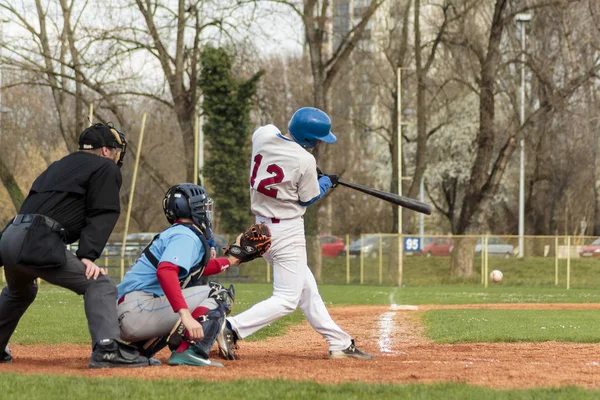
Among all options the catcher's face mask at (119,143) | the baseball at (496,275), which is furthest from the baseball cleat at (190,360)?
the baseball at (496,275)

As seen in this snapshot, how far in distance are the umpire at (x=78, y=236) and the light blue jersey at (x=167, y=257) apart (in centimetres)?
33

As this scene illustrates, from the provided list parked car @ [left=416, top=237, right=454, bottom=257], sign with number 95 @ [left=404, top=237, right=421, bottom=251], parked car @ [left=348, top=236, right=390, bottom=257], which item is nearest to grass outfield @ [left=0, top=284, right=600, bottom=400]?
sign with number 95 @ [left=404, top=237, right=421, bottom=251]

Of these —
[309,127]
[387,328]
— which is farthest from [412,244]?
[309,127]

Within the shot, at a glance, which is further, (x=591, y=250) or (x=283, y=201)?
(x=591, y=250)

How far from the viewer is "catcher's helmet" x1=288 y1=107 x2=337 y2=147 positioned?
7602 mm

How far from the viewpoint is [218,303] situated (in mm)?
7078

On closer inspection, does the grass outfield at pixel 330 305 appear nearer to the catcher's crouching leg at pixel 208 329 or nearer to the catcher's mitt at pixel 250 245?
the catcher's crouching leg at pixel 208 329

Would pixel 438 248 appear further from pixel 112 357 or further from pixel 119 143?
pixel 112 357

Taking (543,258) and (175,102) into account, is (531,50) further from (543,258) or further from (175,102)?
(175,102)

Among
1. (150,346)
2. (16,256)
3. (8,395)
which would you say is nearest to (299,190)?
(150,346)

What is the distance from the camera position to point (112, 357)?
6621 millimetres

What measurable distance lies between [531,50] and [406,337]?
25.2m

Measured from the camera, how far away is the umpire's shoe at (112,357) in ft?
21.6

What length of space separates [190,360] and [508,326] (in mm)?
6750
